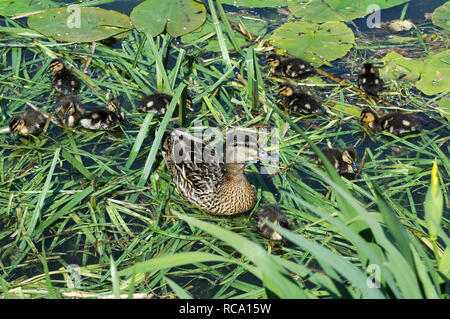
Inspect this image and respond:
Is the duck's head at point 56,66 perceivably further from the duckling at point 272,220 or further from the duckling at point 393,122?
the duckling at point 393,122

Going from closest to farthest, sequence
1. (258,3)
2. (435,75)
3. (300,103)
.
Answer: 1. (300,103)
2. (435,75)
3. (258,3)

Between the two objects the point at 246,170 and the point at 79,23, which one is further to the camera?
the point at 79,23

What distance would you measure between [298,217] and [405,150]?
118cm

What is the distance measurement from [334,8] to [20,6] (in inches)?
125

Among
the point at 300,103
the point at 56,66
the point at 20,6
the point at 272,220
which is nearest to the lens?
the point at 272,220

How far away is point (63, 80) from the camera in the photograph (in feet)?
15.0

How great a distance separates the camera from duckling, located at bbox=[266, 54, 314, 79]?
4.79m

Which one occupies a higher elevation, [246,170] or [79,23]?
[79,23]

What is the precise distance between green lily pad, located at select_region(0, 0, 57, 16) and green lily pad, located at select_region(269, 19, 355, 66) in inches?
91.5

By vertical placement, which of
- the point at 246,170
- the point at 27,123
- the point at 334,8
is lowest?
the point at 246,170

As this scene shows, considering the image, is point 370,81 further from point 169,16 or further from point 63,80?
point 63,80

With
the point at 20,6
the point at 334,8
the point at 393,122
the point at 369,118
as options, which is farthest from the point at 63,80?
the point at 334,8

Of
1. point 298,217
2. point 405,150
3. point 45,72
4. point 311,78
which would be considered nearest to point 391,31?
point 311,78
